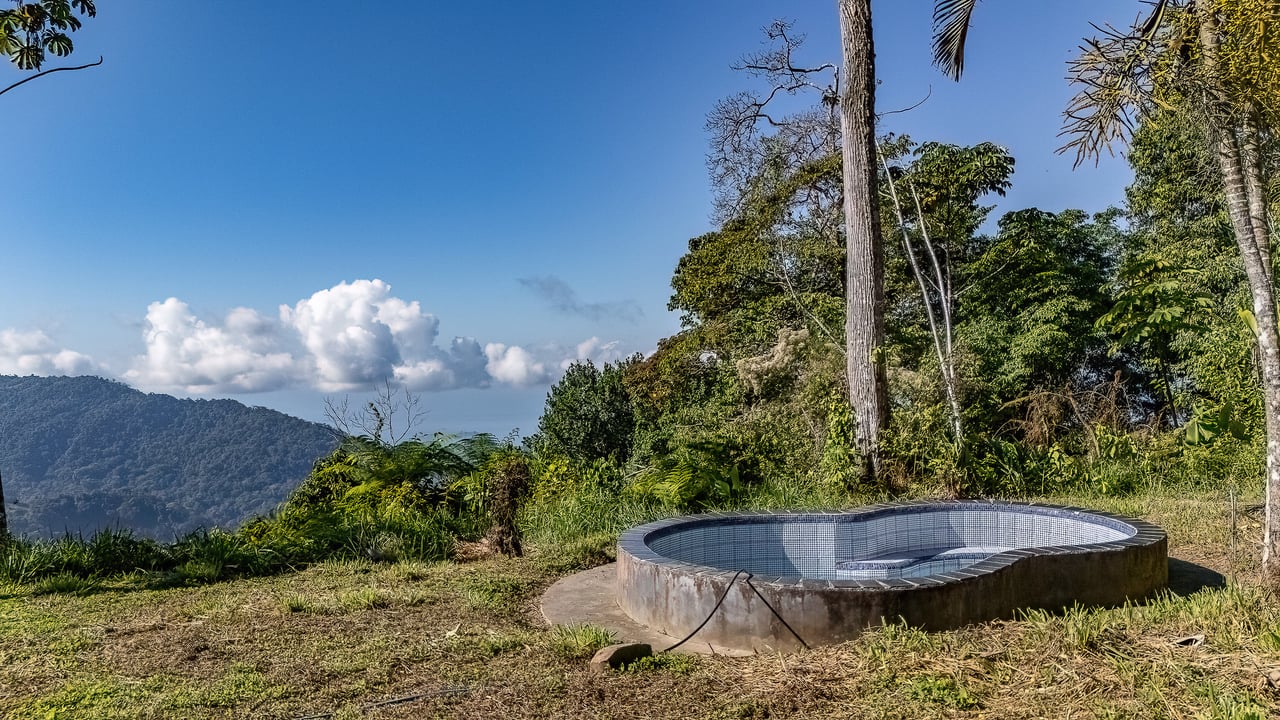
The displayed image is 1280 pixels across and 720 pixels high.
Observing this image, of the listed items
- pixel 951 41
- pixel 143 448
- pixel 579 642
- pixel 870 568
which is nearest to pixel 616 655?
pixel 579 642

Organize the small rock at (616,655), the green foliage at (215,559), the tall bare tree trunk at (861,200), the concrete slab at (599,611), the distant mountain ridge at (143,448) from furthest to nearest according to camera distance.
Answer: the distant mountain ridge at (143,448) < the tall bare tree trunk at (861,200) < the green foliage at (215,559) < the concrete slab at (599,611) < the small rock at (616,655)

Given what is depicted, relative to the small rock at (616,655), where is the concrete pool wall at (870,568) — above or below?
above

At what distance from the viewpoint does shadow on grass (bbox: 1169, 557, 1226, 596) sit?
544 centimetres

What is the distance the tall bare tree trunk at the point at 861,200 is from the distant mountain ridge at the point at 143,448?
47.5 meters

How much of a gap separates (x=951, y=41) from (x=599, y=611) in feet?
23.4

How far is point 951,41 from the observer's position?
29.2 feet

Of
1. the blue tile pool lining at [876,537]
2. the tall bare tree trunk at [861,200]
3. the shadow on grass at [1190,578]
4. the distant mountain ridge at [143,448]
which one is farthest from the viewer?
the distant mountain ridge at [143,448]

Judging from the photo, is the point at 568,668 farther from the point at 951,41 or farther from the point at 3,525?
the point at 951,41

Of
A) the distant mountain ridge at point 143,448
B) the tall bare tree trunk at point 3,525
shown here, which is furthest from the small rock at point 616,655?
the distant mountain ridge at point 143,448

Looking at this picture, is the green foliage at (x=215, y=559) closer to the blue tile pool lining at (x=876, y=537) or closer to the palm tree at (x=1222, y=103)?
the blue tile pool lining at (x=876, y=537)

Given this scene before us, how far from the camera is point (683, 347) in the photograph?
17.9 meters

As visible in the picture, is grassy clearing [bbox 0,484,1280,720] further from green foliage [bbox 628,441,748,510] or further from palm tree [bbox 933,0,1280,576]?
green foliage [bbox 628,441,748,510]

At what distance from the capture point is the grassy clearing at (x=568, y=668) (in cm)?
320

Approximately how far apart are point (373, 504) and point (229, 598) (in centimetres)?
324
